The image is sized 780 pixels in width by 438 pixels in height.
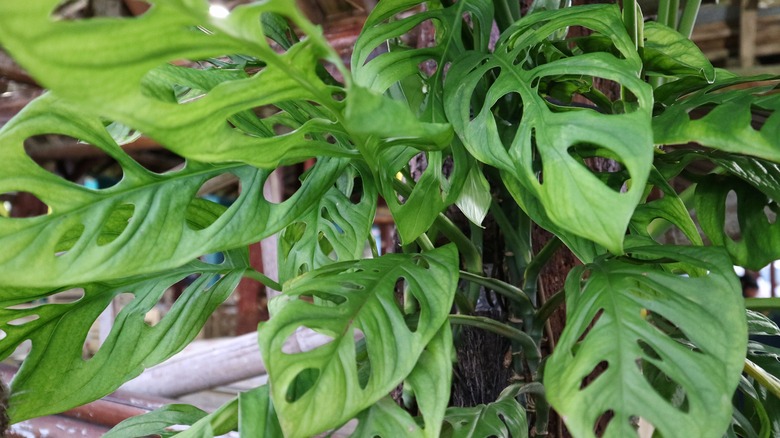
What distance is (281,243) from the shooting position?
91 centimetres

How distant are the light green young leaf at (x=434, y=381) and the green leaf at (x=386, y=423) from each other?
0.01 metres

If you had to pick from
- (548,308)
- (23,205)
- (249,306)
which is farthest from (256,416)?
(23,205)

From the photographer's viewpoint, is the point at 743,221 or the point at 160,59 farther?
the point at 743,221

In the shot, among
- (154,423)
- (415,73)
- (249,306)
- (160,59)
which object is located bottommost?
(249,306)

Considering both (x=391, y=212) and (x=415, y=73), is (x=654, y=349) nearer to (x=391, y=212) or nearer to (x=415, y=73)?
(x=391, y=212)

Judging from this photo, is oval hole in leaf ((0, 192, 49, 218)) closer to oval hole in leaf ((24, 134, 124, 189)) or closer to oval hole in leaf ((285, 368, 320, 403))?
oval hole in leaf ((24, 134, 124, 189))

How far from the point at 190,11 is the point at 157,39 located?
3 centimetres

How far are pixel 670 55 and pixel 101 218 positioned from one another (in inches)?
25.8

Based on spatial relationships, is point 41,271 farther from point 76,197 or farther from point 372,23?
point 372,23

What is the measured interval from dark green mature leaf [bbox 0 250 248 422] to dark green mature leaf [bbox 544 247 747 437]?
398 millimetres

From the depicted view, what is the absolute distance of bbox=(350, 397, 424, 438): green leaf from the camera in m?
0.55

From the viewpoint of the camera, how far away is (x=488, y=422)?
62 cm

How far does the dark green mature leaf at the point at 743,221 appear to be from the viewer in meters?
0.73

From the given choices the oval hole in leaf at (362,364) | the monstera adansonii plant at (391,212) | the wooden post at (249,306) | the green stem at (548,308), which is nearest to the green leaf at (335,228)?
the monstera adansonii plant at (391,212)
